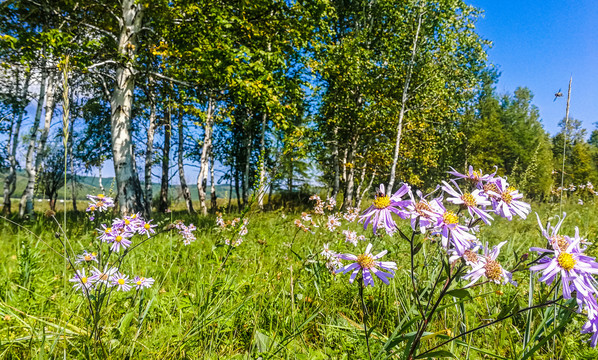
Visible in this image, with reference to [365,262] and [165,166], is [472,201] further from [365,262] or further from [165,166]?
[165,166]

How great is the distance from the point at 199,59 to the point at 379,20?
11.6 metres

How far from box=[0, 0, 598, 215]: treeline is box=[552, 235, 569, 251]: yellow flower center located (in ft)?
3.44

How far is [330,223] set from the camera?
3400 mm

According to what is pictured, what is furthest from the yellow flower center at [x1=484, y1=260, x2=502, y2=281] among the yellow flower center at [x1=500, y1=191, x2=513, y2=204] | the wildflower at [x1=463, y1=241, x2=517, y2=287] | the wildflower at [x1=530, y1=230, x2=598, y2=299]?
the yellow flower center at [x1=500, y1=191, x2=513, y2=204]

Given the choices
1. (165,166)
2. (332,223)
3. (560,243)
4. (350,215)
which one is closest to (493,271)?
(560,243)

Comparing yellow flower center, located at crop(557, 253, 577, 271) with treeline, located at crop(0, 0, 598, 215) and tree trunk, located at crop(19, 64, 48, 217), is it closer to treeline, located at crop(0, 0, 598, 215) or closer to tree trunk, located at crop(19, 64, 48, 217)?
treeline, located at crop(0, 0, 598, 215)

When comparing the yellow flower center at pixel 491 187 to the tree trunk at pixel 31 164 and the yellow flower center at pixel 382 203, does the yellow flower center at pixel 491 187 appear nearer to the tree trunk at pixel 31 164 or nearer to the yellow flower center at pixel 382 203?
the yellow flower center at pixel 382 203

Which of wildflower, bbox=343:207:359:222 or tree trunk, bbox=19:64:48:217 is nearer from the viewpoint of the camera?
wildflower, bbox=343:207:359:222

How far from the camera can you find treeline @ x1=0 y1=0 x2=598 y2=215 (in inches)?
253

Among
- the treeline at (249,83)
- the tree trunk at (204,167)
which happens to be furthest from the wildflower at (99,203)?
the tree trunk at (204,167)

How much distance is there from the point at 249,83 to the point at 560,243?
640 centimetres

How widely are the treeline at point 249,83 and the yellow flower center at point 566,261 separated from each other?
3.50ft

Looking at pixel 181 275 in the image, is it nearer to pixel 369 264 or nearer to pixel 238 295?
pixel 238 295

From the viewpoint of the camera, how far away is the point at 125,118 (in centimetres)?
672
